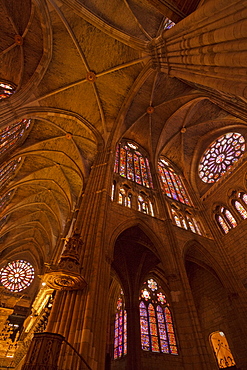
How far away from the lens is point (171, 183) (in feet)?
49.1

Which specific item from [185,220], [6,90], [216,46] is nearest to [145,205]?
[185,220]

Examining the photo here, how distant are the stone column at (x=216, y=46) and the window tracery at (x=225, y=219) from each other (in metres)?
8.11

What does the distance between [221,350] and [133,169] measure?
1054 centimetres

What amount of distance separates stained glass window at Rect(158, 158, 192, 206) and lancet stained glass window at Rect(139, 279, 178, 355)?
576 centimetres

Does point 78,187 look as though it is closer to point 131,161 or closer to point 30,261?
point 131,161

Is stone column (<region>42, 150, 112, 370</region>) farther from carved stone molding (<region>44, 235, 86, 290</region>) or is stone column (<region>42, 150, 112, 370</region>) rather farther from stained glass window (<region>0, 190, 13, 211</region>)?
stained glass window (<region>0, 190, 13, 211</region>)

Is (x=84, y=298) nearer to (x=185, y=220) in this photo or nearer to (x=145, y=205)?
(x=145, y=205)

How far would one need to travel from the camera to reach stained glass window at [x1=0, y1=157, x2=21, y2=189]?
46.6ft

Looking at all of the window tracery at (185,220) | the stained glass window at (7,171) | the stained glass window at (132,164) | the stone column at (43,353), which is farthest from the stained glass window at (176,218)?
the stained glass window at (7,171)

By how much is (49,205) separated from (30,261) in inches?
310

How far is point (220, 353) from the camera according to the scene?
11172mm

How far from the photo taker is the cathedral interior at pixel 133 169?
5867 mm

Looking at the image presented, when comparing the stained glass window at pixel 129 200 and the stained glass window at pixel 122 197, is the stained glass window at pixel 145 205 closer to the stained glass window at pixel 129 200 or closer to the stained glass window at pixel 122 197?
the stained glass window at pixel 129 200

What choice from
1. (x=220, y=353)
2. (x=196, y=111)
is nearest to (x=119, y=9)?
(x=196, y=111)
